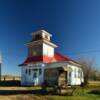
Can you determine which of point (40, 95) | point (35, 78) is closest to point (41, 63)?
point (35, 78)

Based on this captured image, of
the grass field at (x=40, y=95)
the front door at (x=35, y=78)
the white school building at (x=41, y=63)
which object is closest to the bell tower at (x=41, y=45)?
the white school building at (x=41, y=63)

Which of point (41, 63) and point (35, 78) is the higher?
point (41, 63)

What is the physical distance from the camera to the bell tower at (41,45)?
43281 mm

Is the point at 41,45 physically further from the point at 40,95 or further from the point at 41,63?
the point at 40,95

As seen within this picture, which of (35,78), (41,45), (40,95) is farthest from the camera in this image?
(41,45)

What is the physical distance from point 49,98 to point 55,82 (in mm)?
12328

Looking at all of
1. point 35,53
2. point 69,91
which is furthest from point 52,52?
point 69,91

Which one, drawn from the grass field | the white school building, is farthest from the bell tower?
the grass field

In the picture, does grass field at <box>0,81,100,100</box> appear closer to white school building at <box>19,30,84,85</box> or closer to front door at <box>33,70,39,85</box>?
white school building at <box>19,30,84,85</box>

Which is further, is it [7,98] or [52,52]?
[52,52]

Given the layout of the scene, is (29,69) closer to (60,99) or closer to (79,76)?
(79,76)

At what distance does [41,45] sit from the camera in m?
43.2

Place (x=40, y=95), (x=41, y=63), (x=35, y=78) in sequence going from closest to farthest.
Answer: (x=40, y=95)
(x=41, y=63)
(x=35, y=78)

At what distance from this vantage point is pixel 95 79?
6894cm
